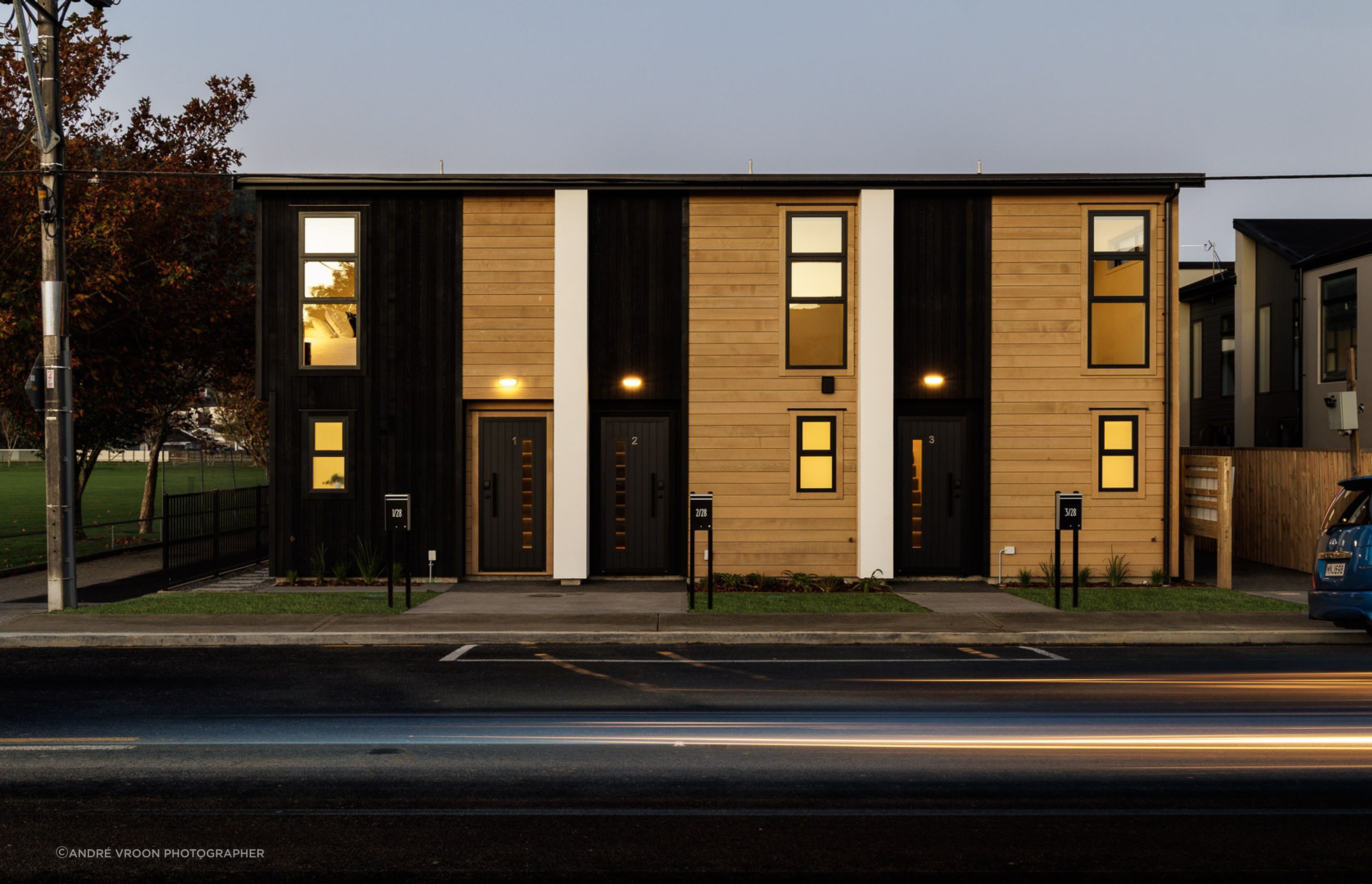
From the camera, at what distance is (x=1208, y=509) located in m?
17.2

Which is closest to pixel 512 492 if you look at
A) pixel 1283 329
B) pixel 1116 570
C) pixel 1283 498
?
pixel 1116 570

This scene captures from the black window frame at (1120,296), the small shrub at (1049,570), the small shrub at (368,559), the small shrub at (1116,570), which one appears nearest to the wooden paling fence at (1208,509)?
the small shrub at (1116,570)

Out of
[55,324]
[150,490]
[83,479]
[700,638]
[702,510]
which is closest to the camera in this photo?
[700,638]

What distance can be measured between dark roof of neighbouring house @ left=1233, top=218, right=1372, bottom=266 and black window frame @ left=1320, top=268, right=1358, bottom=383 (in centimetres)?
82

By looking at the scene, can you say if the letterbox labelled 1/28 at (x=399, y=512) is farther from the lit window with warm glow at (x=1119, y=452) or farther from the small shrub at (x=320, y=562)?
the lit window with warm glow at (x=1119, y=452)

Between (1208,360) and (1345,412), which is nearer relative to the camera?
(1345,412)

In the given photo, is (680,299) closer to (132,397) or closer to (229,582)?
(229,582)

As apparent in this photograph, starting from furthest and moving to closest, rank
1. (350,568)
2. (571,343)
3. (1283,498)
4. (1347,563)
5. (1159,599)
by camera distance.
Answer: (1283,498) → (350,568) → (571,343) → (1159,599) → (1347,563)

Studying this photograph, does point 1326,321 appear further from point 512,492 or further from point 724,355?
point 512,492

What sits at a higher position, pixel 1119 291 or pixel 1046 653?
pixel 1119 291

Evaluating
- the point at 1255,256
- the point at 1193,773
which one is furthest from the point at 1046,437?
the point at 1255,256

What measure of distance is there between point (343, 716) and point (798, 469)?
10189 mm

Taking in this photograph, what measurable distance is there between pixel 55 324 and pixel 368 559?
563 centimetres

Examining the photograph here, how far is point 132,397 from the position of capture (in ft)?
77.9
